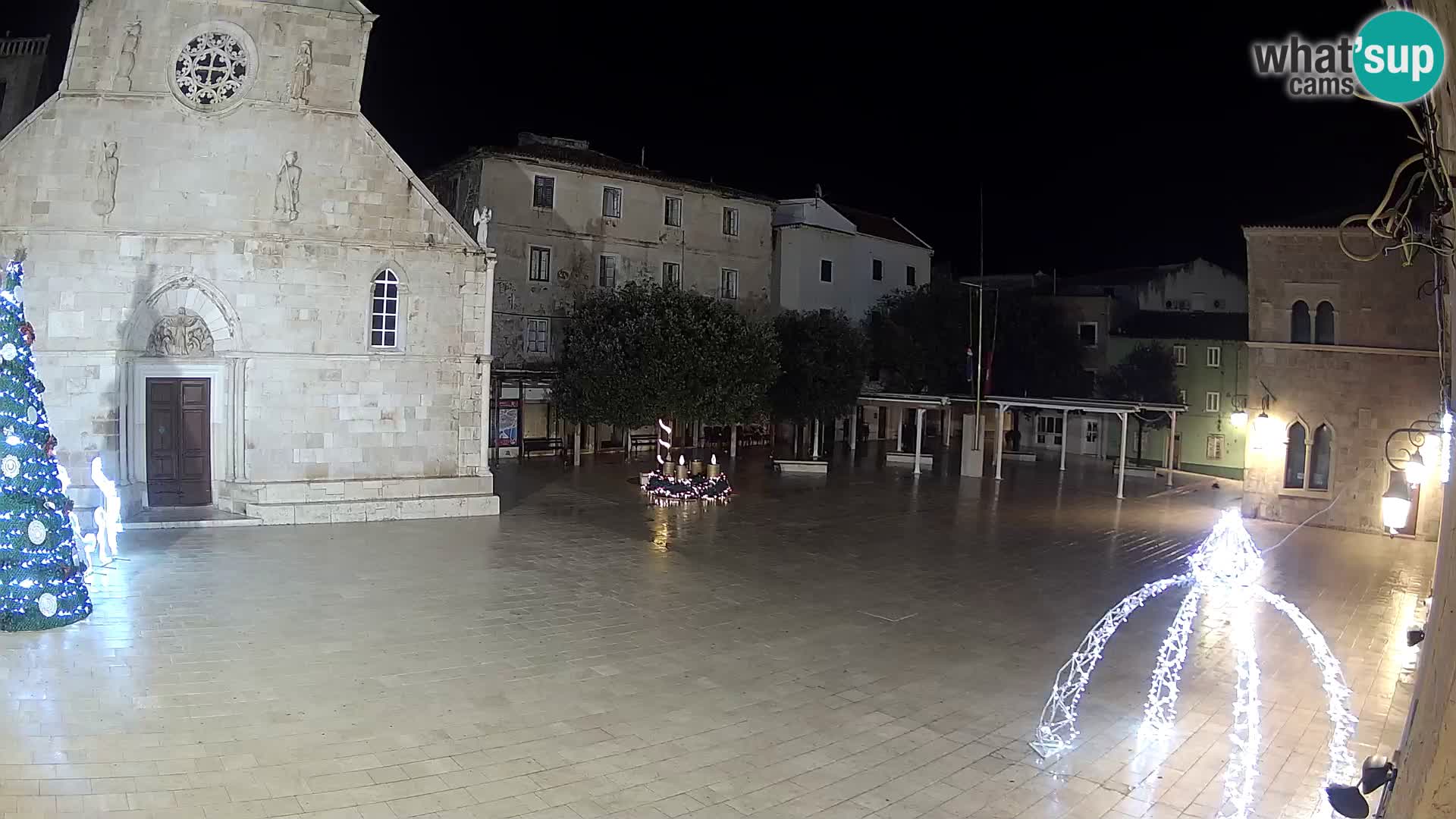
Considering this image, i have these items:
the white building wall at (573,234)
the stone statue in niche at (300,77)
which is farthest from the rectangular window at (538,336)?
the stone statue in niche at (300,77)

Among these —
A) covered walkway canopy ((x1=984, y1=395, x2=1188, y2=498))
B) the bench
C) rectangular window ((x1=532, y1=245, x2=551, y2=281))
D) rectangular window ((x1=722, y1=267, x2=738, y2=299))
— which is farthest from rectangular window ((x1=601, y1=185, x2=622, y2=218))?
covered walkway canopy ((x1=984, y1=395, x2=1188, y2=498))

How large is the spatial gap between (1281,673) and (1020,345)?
34.5m

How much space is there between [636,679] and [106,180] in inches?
583

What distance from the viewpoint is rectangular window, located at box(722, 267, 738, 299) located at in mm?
39656

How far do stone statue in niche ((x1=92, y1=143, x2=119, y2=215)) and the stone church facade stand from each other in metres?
0.04

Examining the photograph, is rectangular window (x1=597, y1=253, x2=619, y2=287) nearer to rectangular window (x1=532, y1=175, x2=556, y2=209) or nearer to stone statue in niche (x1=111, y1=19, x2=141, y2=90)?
rectangular window (x1=532, y1=175, x2=556, y2=209)

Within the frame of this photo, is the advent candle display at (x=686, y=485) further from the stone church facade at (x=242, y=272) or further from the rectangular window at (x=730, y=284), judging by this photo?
the rectangular window at (x=730, y=284)

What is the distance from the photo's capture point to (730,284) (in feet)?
→ 131

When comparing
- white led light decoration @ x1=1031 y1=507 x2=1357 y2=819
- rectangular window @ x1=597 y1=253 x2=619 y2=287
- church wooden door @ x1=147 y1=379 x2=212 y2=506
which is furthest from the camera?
rectangular window @ x1=597 y1=253 x2=619 y2=287

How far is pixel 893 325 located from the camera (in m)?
43.1

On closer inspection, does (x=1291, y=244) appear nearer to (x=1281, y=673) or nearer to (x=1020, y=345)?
(x=1281, y=673)

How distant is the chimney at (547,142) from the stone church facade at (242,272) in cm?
1874

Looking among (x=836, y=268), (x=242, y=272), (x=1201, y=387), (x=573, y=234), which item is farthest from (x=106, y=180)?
(x=1201, y=387)

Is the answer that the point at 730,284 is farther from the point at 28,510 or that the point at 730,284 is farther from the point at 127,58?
the point at 28,510
